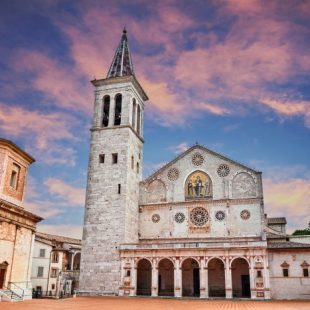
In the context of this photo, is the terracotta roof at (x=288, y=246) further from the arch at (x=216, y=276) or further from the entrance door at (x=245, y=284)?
the arch at (x=216, y=276)

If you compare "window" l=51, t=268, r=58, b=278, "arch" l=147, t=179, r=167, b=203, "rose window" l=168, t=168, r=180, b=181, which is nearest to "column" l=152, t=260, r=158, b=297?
"arch" l=147, t=179, r=167, b=203

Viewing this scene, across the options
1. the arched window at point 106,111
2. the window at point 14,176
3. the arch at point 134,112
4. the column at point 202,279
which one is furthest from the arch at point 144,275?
the arched window at point 106,111

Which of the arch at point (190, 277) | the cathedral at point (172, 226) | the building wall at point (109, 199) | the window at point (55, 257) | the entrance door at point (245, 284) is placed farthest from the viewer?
the window at point (55, 257)

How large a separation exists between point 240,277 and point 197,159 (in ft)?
44.1

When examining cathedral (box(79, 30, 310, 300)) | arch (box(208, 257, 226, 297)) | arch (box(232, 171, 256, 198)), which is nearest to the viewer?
cathedral (box(79, 30, 310, 300))

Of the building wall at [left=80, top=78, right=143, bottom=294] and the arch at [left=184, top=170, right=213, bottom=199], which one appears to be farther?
the arch at [left=184, top=170, right=213, bottom=199]

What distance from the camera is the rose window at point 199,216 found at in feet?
128

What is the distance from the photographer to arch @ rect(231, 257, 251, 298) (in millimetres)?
36172

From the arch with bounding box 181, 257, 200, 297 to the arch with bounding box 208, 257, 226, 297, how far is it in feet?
4.51

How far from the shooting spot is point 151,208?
136 feet

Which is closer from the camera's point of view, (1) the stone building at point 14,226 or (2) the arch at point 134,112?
(1) the stone building at point 14,226

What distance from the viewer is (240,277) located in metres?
36.7

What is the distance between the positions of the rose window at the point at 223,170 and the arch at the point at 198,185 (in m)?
1.35

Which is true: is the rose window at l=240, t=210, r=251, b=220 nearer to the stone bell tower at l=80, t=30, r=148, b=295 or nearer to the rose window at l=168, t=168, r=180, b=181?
the rose window at l=168, t=168, r=180, b=181
